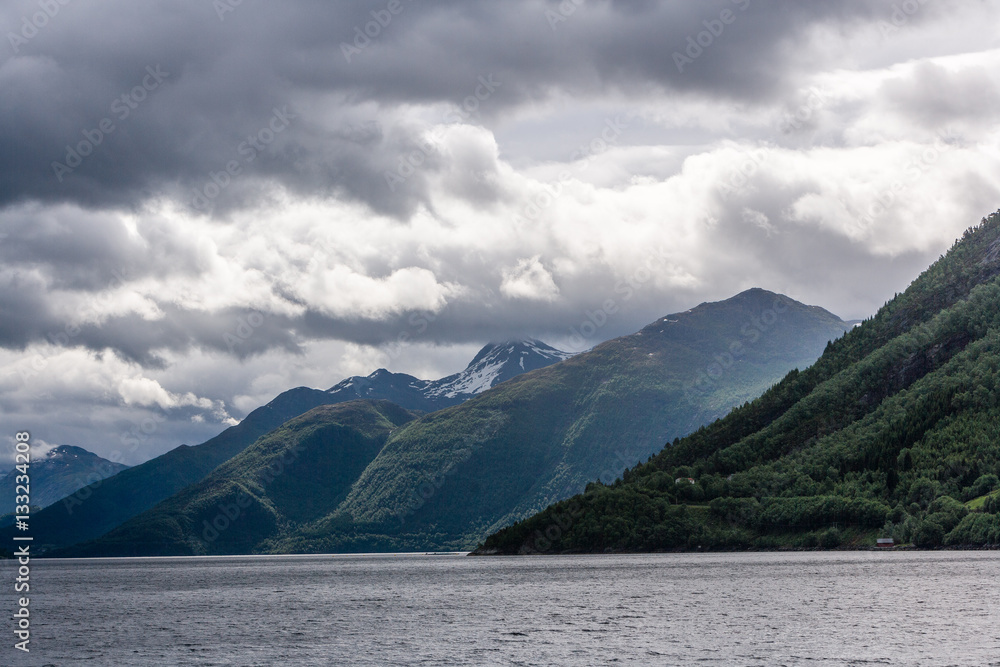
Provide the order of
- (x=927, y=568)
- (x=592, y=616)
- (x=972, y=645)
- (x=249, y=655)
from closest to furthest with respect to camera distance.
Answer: (x=972, y=645) < (x=249, y=655) < (x=592, y=616) < (x=927, y=568)

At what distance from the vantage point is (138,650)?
10031cm

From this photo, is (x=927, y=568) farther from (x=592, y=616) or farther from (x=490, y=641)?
(x=490, y=641)

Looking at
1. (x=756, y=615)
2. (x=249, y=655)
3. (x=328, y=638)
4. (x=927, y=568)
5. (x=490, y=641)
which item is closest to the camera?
(x=249, y=655)

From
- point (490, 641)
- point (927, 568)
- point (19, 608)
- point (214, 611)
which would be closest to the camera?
point (490, 641)

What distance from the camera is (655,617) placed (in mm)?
121938

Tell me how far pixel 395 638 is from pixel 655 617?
114 feet

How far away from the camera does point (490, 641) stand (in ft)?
336

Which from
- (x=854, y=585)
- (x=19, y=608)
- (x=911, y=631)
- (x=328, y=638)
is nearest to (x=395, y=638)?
(x=328, y=638)

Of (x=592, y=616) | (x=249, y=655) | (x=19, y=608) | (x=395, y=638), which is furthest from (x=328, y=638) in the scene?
(x=19, y=608)

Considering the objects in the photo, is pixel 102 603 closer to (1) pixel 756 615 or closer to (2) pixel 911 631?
(1) pixel 756 615

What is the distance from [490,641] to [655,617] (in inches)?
1133

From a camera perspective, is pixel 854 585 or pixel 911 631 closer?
pixel 911 631

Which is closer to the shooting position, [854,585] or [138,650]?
[138,650]

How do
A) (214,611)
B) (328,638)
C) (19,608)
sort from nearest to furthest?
(328,638), (214,611), (19,608)
